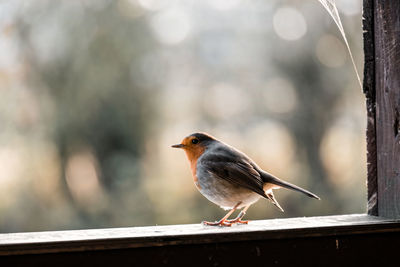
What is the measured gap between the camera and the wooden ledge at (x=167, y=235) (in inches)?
38.3

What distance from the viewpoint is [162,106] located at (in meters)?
6.19

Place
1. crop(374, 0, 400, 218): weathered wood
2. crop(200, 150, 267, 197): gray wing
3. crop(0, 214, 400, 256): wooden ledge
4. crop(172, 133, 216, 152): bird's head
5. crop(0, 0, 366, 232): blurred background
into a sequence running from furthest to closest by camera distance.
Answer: crop(0, 0, 366, 232): blurred background → crop(172, 133, 216, 152): bird's head → crop(200, 150, 267, 197): gray wing → crop(374, 0, 400, 218): weathered wood → crop(0, 214, 400, 256): wooden ledge

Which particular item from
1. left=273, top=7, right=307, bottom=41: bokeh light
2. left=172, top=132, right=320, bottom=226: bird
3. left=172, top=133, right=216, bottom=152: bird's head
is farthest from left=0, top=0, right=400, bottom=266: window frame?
left=273, top=7, right=307, bottom=41: bokeh light

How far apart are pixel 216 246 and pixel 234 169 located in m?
0.63

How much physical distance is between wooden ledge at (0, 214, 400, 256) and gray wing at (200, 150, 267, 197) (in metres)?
0.38

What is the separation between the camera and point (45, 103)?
231 inches

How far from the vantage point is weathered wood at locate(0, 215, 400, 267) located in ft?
3.21

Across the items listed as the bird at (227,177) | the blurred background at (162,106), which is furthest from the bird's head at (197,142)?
the blurred background at (162,106)

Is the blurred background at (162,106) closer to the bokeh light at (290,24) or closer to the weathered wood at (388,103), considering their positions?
the bokeh light at (290,24)

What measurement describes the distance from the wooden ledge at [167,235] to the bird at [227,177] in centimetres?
38

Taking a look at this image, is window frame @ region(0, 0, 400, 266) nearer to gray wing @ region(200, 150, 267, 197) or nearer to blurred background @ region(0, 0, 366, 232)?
gray wing @ region(200, 150, 267, 197)

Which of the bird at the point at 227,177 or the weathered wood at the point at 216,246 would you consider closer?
the weathered wood at the point at 216,246

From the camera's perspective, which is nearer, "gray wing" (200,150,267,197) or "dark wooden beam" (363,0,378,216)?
"dark wooden beam" (363,0,378,216)

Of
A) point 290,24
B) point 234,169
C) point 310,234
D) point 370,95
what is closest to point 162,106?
point 290,24
